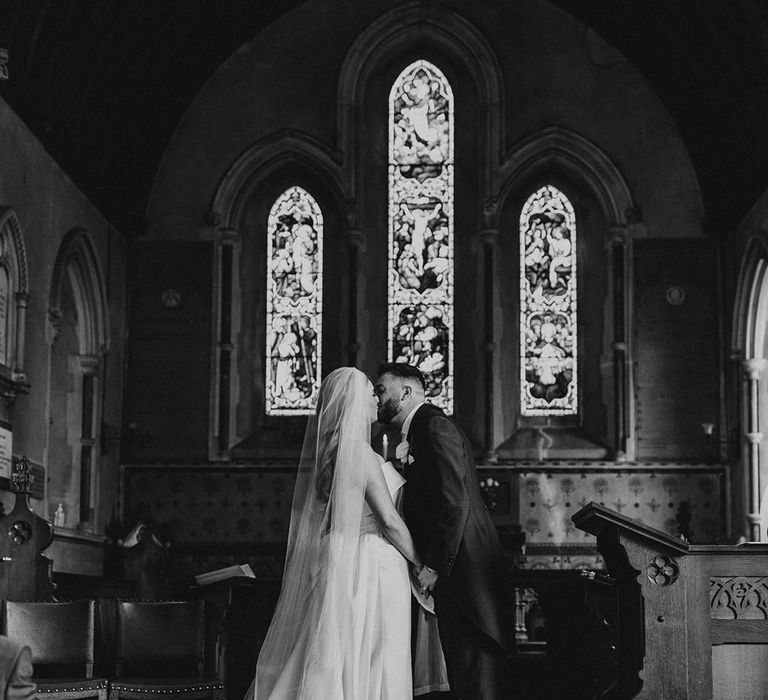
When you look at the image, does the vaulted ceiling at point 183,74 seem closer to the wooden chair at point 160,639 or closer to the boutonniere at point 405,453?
the wooden chair at point 160,639

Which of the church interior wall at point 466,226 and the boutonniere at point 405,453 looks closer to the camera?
the boutonniere at point 405,453

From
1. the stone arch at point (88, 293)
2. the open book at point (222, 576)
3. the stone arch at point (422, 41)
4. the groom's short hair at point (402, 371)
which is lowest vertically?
the open book at point (222, 576)

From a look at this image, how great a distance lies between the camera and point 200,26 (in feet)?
45.8

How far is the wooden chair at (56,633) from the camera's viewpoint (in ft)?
23.0

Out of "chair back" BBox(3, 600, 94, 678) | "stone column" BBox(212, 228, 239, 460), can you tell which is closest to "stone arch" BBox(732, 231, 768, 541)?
"stone column" BBox(212, 228, 239, 460)

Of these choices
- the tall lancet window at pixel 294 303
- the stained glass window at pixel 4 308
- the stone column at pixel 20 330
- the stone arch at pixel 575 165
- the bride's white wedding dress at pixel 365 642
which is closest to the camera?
the bride's white wedding dress at pixel 365 642

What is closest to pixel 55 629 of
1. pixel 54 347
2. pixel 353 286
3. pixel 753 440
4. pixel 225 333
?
pixel 54 347

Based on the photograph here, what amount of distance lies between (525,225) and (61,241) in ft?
15.8

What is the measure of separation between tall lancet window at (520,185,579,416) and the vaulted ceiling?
4.87 ft

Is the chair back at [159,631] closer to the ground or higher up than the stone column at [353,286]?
closer to the ground

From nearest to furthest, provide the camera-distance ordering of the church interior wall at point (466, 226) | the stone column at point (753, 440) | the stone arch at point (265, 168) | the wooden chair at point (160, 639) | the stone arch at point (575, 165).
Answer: the wooden chair at point (160, 639) < the stone column at point (753, 440) < the church interior wall at point (466, 226) < the stone arch at point (575, 165) < the stone arch at point (265, 168)

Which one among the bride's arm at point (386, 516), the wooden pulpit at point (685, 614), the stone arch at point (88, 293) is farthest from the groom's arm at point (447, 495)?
the stone arch at point (88, 293)

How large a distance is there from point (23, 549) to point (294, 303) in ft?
18.8

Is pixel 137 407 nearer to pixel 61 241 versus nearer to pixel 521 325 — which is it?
pixel 61 241
